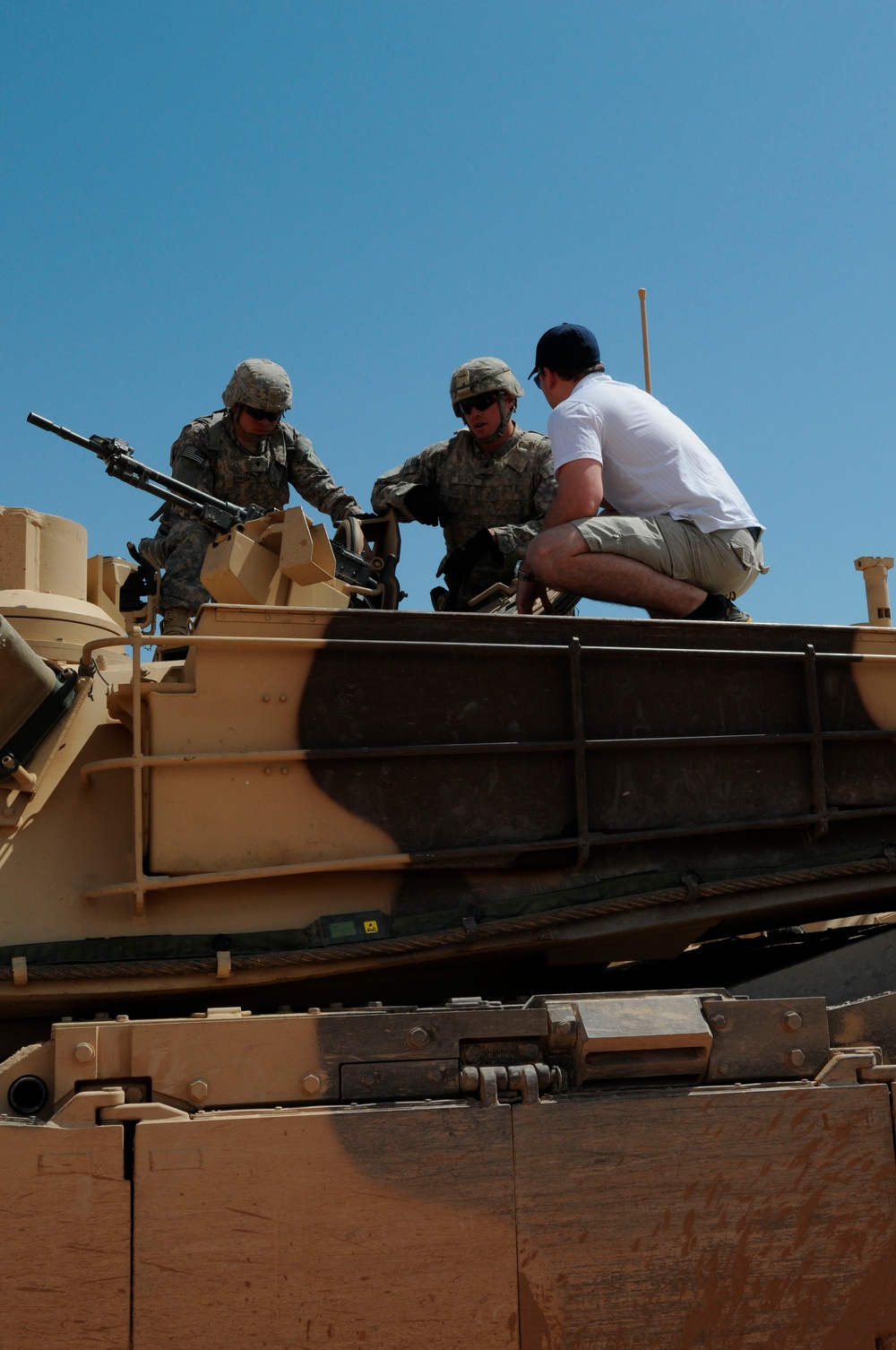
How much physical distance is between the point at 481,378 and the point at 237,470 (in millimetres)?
1446

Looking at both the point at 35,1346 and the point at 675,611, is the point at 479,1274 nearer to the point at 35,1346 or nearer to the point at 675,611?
the point at 35,1346

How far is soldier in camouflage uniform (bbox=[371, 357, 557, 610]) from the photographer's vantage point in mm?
6738

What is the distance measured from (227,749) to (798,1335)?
216 centimetres

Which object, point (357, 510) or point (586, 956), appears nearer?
point (586, 956)

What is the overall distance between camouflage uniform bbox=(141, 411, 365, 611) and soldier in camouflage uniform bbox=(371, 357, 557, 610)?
39cm

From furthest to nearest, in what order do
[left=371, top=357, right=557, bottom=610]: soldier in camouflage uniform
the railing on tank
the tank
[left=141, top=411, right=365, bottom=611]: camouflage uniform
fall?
[left=141, top=411, right=365, bottom=611]: camouflage uniform, [left=371, top=357, right=557, bottom=610]: soldier in camouflage uniform, the railing on tank, the tank

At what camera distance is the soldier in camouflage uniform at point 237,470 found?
696 cm

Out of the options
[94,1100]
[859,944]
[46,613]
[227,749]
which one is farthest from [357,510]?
[94,1100]

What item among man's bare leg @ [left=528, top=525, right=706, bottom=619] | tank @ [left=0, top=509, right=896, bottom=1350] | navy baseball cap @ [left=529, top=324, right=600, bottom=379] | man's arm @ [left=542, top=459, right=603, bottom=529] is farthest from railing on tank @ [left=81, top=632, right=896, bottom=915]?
navy baseball cap @ [left=529, top=324, right=600, bottom=379]

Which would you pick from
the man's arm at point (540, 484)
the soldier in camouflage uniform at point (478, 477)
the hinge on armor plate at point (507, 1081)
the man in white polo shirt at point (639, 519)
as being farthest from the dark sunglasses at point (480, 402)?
the hinge on armor plate at point (507, 1081)

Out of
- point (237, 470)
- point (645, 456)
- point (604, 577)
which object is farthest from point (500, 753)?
point (237, 470)

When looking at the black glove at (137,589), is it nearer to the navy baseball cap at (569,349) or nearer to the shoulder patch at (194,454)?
the shoulder patch at (194,454)

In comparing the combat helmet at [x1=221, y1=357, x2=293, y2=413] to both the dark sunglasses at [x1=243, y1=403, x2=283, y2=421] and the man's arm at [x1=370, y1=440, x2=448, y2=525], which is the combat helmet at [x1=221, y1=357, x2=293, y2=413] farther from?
the man's arm at [x1=370, y1=440, x2=448, y2=525]

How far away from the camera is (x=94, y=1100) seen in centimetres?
326
